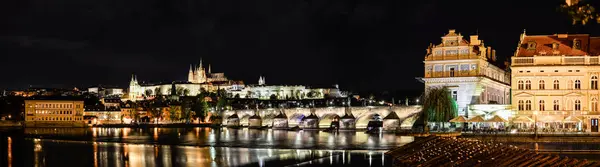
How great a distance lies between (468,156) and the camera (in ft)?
91.6

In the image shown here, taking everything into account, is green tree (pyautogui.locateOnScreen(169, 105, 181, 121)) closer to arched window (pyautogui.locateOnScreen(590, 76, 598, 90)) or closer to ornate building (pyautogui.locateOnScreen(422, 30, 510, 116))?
ornate building (pyautogui.locateOnScreen(422, 30, 510, 116))

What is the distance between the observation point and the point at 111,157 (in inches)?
1874

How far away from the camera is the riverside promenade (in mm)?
23672

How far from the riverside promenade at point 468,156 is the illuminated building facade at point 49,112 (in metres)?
116

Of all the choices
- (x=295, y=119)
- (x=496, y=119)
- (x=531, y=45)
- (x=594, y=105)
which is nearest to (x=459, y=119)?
(x=496, y=119)

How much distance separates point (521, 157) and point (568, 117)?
35.5 m

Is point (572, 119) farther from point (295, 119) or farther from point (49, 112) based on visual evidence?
point (49, 112)

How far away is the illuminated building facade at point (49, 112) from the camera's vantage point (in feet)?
456

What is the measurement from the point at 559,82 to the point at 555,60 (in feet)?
6.21

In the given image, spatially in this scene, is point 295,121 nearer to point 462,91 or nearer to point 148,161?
point 462,91

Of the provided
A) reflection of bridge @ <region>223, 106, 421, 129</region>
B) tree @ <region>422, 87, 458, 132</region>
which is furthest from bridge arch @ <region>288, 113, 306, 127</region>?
tree @ <region>422, 87, 458, 132</region>

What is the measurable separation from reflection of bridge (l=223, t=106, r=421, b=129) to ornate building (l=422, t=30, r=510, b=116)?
12.4 meters

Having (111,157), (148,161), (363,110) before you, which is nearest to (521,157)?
(148,161)

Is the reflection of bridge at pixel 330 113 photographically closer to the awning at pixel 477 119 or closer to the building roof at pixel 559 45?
the building roof at pixel 559 45
